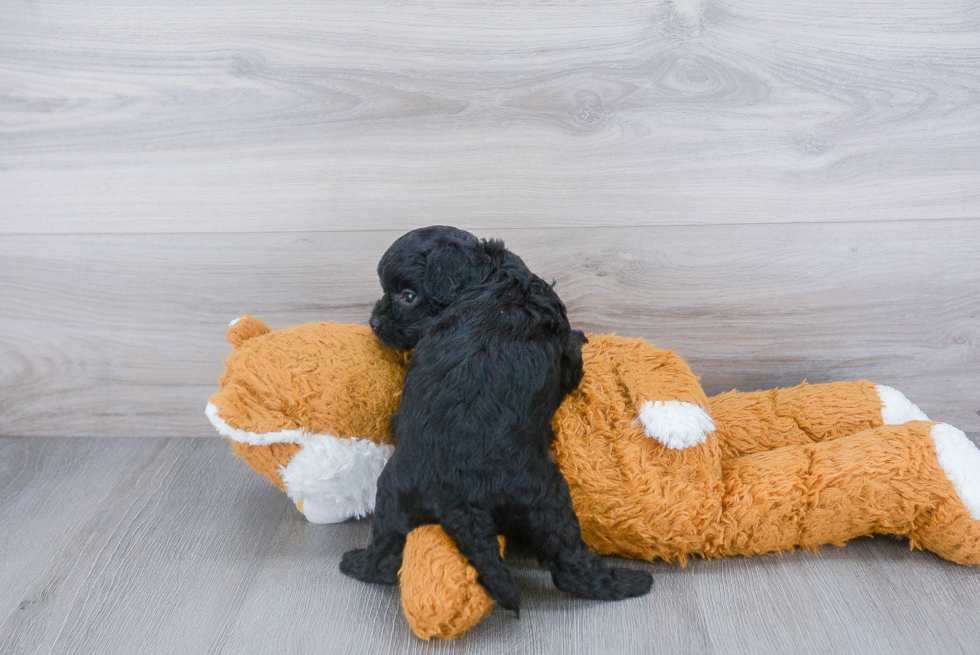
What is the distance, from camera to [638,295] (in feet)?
3.86

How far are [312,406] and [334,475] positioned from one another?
105mm

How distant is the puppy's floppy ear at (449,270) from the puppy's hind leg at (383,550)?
0.82 feet

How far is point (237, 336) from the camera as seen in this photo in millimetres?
1005

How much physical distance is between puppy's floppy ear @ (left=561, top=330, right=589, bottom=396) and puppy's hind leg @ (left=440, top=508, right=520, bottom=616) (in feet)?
0.68

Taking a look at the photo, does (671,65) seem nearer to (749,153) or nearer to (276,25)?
(749,153)

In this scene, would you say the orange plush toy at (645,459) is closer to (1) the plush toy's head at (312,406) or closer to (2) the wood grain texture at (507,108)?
(1) the plush toy's head at (312,406)

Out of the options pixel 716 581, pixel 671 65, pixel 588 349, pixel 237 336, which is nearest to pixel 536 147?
pixel 671 65

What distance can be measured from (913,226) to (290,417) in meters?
0.98

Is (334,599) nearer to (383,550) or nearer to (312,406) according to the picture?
(383,550)

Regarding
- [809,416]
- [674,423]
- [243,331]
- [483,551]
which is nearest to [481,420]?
[483,551]

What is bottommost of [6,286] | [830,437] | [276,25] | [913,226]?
[6,286]

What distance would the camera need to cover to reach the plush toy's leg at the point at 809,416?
3.29 feet

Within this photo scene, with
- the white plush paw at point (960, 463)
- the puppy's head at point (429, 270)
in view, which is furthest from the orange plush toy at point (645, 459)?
the puppy's head at point (429, 270)

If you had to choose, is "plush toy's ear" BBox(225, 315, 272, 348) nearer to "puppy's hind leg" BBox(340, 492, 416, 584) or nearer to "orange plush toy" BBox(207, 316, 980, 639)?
"orange plush toy" BBox(207, 316, 980, 639)
